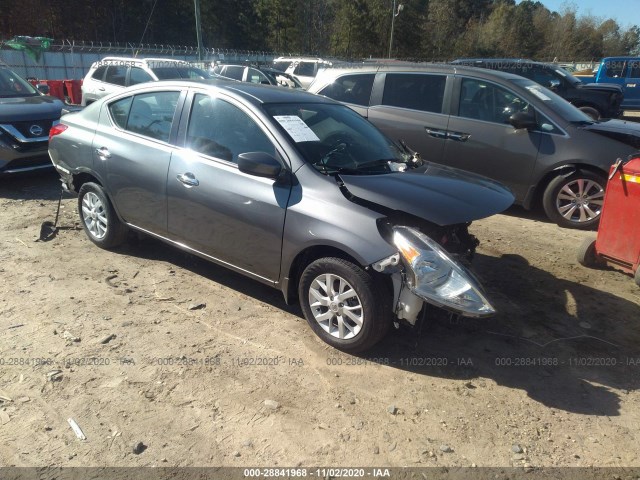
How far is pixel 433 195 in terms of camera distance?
3396 millimetres

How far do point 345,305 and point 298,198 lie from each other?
2.70 feet

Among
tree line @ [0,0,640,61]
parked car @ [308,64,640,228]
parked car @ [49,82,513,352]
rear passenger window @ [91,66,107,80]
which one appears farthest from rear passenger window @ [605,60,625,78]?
tree line @ [0,0,640,61]

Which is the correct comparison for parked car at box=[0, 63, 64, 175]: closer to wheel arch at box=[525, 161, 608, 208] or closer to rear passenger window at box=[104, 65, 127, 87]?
rear passenger window at box=[104, 65, 127, 87]

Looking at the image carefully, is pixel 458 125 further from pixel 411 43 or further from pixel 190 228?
pixel 411 43

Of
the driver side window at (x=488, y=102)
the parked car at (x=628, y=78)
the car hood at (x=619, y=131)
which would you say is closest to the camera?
the car hood at (x=619, y=131)

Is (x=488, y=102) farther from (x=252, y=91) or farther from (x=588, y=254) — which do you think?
(x=252, y=91)

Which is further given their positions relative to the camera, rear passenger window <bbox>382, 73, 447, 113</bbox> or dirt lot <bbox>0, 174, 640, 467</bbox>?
rear passenger window <bbox>382, 73, 447, 113</bbox>

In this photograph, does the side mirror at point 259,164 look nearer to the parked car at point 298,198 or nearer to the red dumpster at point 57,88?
the parked car at point 298,198

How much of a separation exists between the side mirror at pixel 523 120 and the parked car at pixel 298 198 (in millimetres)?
2469

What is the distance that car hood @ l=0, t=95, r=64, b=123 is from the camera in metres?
7.21

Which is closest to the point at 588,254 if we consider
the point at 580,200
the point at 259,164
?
the point at 580,200

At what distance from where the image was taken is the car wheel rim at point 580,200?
611 centimetres

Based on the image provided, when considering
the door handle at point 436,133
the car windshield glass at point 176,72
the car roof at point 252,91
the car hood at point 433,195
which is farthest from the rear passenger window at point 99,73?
the car hood at point 433,195

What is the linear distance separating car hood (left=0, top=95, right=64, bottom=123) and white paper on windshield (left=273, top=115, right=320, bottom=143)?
537 centimetres
